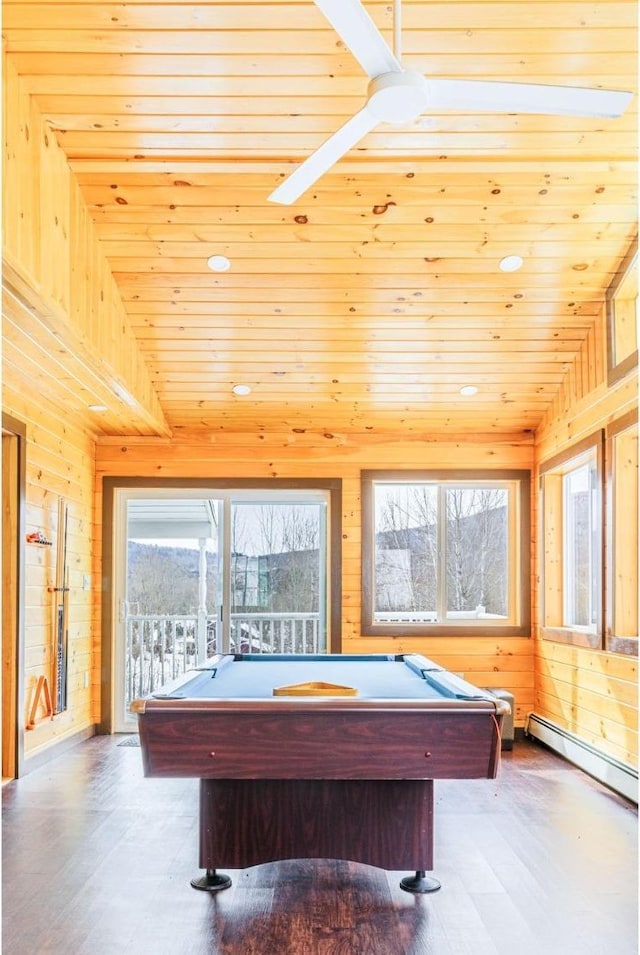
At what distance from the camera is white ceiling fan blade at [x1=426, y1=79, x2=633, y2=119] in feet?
8.03

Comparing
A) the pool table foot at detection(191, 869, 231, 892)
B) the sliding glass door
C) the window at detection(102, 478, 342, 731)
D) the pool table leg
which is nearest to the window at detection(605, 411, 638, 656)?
the pool table leg

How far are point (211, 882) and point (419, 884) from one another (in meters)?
0.82

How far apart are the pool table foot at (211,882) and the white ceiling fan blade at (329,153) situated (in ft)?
8.53

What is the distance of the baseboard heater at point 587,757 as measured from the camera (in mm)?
4743

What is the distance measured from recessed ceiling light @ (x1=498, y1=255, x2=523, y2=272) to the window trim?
1.17 metres

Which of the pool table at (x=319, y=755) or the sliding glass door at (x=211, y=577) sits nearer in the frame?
the pool table at (x=319, y=755)

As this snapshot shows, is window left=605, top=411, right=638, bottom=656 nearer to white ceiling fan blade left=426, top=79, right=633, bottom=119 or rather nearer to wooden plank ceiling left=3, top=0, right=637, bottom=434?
wooden plank ceiling left=3, top=0, right=637, bottom=434

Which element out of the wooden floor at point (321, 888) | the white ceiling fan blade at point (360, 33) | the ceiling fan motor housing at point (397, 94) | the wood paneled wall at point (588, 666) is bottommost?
the wooden floor at point (321, 888)

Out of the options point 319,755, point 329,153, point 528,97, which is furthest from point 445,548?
point 528,97

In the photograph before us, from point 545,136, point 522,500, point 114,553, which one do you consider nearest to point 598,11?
point 545,136

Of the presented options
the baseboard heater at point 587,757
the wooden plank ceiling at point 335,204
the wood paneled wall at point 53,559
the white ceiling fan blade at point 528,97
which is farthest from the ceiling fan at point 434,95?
the baseboard heater at point 587,757

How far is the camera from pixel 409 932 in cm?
299

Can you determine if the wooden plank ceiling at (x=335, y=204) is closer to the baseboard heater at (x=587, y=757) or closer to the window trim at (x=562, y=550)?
the window trim at (x=562, y=550)

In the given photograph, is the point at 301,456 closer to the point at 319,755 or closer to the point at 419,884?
the point at 419,884
